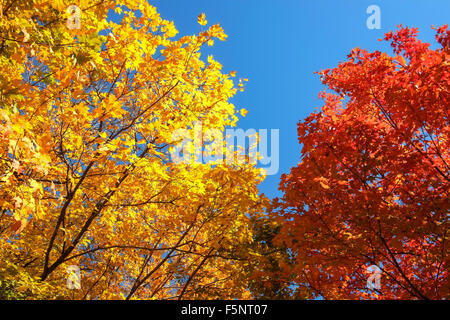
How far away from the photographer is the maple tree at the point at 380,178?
4727 mm

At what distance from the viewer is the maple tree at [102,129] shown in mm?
3508

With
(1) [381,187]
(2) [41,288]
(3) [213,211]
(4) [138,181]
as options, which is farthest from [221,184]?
(2) [41,288]

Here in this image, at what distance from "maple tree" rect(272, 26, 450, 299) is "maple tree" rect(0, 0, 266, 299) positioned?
4.66 ft

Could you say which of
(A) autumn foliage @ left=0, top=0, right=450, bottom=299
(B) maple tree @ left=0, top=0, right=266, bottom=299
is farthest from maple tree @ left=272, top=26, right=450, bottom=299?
(B) maple tree @ left=0, top=0, right=266, bottom=299

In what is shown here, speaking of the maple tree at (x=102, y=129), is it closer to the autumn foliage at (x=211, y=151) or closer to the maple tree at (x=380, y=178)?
the autumn foliage at (x=211, y=151)

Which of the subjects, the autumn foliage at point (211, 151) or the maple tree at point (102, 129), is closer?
the maple tree at point (102, 129)

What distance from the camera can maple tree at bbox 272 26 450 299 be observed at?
473 centimetres

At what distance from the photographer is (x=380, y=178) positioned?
17.0ft

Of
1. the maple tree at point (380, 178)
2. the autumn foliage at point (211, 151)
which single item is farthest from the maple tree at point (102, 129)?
the maple tree at point (380, 178)

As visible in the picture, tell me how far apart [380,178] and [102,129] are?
485 cm

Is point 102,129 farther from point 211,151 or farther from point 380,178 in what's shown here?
point 380,178

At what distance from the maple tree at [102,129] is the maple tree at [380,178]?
1421mm
